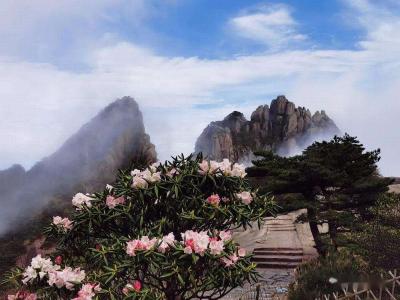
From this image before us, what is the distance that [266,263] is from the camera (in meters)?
21.3

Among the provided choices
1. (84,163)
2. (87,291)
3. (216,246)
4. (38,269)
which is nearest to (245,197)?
(216,246)

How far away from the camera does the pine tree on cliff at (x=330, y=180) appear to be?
17594 millimetres

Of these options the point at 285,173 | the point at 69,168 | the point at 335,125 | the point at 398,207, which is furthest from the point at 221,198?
the point at 335,125

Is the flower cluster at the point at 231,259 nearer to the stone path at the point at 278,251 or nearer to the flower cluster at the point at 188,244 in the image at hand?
the flower cluster at the point at 188,244

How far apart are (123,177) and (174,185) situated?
2.69ft

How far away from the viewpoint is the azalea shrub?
214 inches

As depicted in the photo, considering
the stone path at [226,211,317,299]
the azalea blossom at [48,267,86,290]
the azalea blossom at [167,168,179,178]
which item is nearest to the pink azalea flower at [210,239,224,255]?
the azalea blossom at [167,168,179,178]

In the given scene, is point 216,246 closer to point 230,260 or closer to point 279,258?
point 230,260

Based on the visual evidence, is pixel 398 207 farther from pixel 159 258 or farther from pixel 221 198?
pixel 159 258

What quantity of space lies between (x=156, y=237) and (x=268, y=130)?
75276 mm

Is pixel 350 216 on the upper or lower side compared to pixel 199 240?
lower

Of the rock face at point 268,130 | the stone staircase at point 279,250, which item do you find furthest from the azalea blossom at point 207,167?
the rock face at point 268,130

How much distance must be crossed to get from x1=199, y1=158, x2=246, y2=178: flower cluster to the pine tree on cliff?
11137 mm

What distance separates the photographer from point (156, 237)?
5.74 metres
